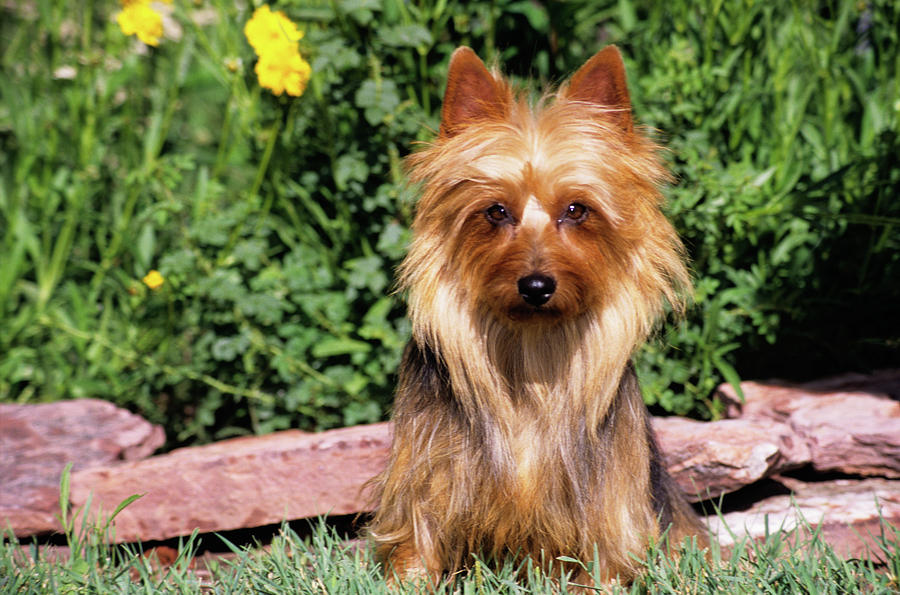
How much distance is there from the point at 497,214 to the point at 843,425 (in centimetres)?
191

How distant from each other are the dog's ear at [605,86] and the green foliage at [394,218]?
1.18m

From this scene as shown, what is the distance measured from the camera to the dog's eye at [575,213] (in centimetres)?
→ 274

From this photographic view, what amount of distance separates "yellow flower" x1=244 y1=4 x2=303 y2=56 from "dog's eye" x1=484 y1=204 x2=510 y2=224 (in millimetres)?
1626

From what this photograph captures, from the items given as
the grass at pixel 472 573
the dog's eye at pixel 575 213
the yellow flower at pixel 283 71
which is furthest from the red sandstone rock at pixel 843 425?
the yellow flower at pixel 283 71

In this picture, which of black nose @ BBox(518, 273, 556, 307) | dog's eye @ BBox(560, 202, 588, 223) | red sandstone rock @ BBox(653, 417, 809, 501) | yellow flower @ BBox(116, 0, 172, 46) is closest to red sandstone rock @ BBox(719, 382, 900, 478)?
red sandstone rock @ BBox(653, 417, 809, 501)

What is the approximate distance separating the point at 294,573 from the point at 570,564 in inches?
36.2

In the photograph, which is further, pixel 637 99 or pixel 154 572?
pixel 637 99

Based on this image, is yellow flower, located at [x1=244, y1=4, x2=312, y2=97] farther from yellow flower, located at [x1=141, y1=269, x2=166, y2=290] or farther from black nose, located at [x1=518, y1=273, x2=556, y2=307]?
black nose, located at [x1=518, y1=273, x2=556, y2=307]

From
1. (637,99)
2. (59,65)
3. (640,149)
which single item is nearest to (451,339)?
(640,149)

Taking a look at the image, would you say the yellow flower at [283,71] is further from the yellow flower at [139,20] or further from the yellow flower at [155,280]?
the yellow flower at [155,280]

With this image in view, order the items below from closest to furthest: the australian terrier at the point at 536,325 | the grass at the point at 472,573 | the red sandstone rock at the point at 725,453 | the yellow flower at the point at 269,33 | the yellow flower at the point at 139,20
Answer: the australian terrier at the point at 536,325 → the grass at the point at 472,573 → the red sandstone rock at the point at 725,453 → the yellow flower at the point at 269,33 → the yellow flower at the point at 139,20

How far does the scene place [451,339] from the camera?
281 cm

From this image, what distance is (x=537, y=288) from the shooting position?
8.34 ft

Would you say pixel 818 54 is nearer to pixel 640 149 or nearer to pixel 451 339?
pixel 640 149
